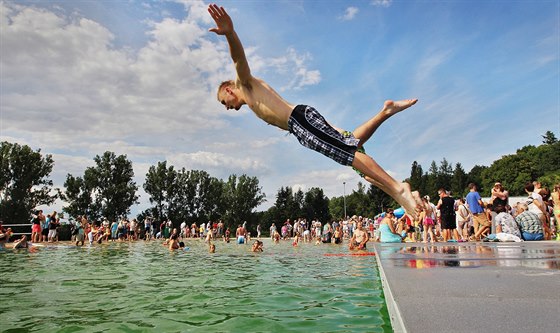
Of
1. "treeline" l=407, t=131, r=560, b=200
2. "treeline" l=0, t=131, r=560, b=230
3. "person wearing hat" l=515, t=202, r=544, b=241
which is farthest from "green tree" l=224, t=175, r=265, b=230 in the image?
"person wearing hat" l=515, t=202, r=544, b=241

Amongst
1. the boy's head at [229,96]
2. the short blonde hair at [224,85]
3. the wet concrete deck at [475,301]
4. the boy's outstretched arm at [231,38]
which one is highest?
the boy's outstretched arm at [231,38]

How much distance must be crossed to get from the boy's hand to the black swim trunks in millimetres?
1123

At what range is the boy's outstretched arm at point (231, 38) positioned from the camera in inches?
162

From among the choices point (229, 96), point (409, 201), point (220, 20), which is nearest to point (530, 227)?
point (409, 201)

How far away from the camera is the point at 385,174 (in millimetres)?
4219

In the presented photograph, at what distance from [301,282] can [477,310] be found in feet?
18.4

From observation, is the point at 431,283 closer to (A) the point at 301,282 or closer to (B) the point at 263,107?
(B) the point at 263,107

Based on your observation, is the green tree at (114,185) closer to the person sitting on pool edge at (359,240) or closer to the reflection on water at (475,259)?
the person sitting on pool edge at (359,240)

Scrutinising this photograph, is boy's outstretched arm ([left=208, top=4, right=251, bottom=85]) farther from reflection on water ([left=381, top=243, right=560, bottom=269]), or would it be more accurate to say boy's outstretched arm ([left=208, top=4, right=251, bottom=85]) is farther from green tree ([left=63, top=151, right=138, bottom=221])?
green tree ([left=63, top=151, right=138, bottom=221])

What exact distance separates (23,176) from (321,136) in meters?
57.0

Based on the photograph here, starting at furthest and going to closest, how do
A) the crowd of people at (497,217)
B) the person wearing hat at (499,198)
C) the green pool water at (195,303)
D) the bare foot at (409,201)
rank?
1. the person wearing hat at (499,198)
2. the crowd of people at (497,217)
3. the bare foot at (409,201)
4. the green pool water at (195,303)

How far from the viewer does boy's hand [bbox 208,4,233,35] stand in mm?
4117

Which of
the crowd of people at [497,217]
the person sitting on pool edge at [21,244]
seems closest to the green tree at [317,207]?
the person sitting on pool edge at [21,244]

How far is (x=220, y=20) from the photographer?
4.12m
